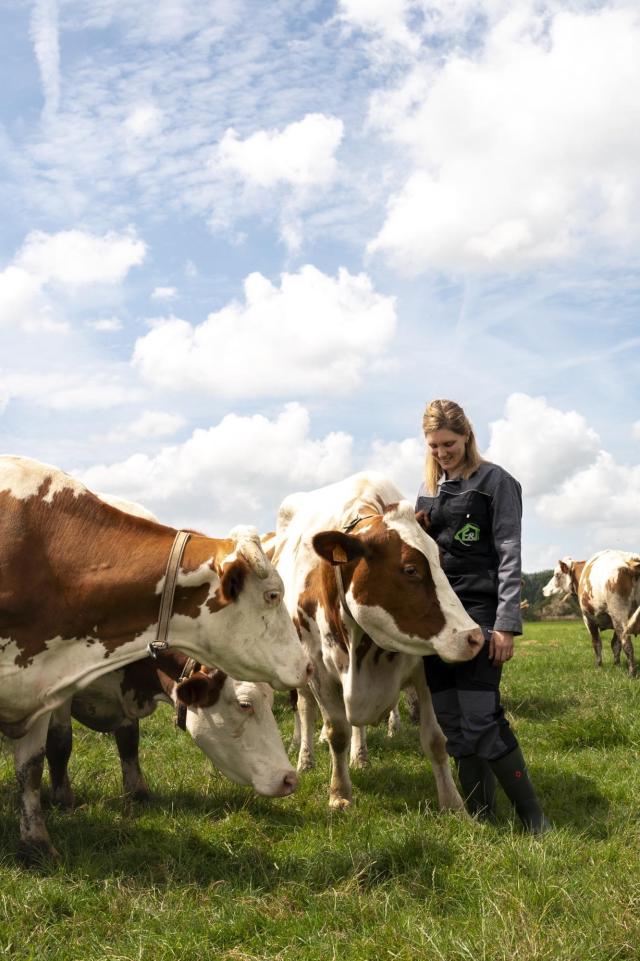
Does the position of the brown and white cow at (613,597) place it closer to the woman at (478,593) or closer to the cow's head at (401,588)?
the woman at (478,593)

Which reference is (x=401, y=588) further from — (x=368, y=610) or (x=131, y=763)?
(x=131, y=763)

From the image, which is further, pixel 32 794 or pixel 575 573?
pixel 575 573

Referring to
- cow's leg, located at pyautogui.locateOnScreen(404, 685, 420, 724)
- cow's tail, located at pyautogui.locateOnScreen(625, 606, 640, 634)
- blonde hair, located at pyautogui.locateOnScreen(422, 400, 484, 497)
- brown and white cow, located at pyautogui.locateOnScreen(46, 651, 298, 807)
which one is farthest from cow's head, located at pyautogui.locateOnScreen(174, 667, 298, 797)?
cow's tail, located at pyautogui.locateOnScreen(625, 606, 640, 634)

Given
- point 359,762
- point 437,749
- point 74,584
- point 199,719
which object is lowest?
point 359,762

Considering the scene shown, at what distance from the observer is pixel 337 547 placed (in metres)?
5.48

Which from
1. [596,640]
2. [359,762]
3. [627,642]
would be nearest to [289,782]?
[359,762]

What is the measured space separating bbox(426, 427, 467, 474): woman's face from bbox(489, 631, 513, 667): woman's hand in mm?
1168

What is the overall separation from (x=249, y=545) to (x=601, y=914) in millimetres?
2444

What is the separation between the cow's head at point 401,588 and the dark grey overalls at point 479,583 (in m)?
0.41

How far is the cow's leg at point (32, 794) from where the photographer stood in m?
5.06

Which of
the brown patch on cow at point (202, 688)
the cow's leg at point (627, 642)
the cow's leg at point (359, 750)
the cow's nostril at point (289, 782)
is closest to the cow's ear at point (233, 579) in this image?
the brown patch on cow at point (202, 688)

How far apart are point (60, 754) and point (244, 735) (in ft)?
4.90

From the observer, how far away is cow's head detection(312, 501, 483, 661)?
17.1ft

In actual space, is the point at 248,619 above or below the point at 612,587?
below
